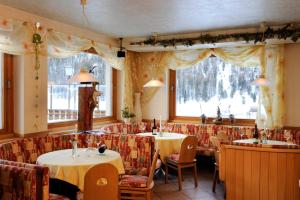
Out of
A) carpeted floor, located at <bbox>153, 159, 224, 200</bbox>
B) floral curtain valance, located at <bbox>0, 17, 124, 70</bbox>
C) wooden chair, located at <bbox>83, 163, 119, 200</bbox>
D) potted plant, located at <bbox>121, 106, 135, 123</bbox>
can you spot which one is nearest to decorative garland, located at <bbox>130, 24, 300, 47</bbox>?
floral curtain valance, located at <bbox>0, 17, 124, 70</bbox>

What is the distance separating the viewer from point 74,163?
3.12m

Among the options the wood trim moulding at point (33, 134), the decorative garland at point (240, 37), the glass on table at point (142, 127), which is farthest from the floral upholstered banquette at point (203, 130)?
the decorative garland at point (240, 37)

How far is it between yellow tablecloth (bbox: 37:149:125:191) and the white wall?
373 cm

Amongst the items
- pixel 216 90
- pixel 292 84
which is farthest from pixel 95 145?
pixel 292 84

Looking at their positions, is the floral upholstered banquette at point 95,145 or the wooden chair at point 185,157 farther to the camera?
the wooden chair at point 185,157

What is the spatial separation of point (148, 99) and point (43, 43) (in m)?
3.01

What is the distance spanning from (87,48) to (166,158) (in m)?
2.39

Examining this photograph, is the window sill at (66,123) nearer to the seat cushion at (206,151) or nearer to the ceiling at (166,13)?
the ceiling at (166,13)

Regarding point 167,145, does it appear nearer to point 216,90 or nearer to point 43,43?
point 216,90

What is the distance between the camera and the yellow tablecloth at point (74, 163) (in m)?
3.04

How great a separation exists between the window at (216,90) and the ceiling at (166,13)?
4.00ft

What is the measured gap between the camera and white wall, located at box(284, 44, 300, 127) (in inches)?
220

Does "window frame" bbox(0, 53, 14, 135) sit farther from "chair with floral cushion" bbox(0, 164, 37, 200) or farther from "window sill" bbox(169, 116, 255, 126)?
"window sill" bbox(169, 116, 255, 126)

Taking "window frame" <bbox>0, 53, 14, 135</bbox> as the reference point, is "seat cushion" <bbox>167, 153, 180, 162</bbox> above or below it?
below
